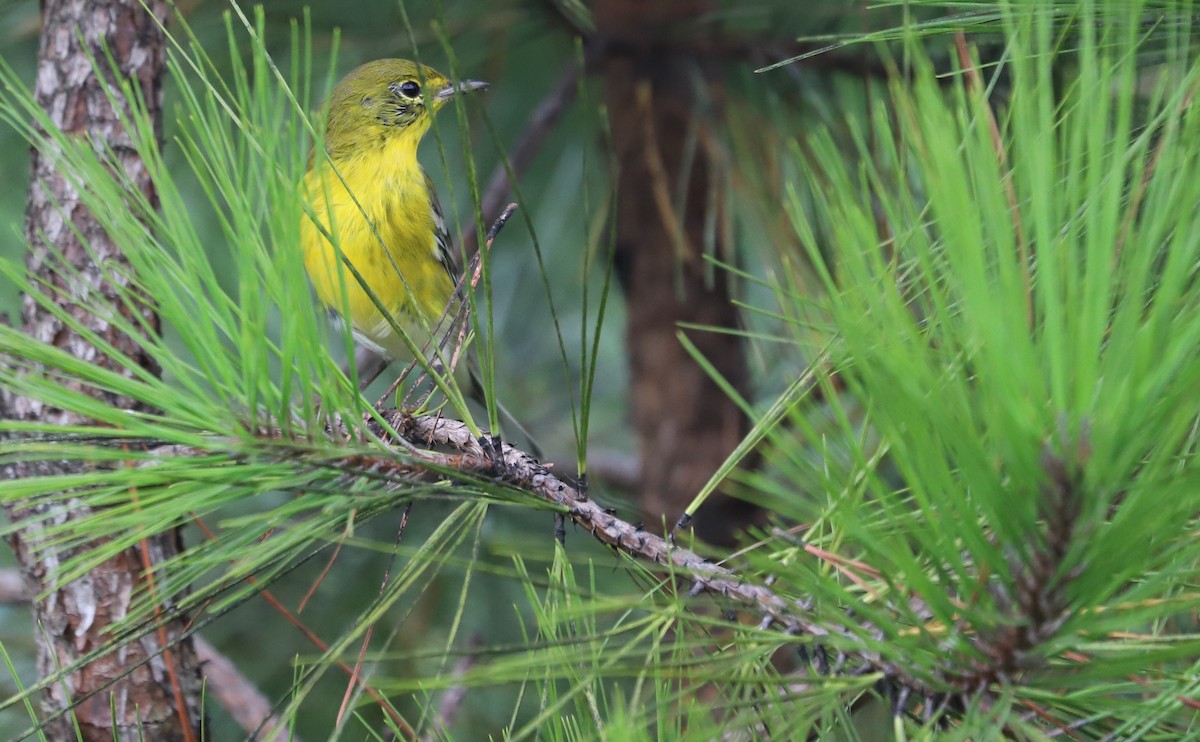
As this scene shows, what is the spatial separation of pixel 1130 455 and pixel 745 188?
1.84 m

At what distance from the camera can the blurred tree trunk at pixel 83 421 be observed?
142cm

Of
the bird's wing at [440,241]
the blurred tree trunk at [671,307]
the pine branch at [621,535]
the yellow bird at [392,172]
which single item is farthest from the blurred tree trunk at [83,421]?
the blurred tree trunk at [671,307]

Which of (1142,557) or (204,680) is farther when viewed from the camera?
(204,680)

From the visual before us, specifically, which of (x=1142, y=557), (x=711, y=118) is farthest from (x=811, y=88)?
(x=1142, y=557)

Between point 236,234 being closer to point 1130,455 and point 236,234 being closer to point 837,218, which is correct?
point 837,218

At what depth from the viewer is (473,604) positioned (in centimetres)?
306

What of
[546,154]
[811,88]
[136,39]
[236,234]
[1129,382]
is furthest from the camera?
[546,154]

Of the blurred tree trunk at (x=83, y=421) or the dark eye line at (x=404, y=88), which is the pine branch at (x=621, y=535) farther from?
the dark eye line at (x=404, y=88)

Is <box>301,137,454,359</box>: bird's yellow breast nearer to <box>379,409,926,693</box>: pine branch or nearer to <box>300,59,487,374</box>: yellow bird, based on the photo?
<box>300,59,487,374</box>: yellow bird

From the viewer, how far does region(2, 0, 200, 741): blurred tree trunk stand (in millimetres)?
1417

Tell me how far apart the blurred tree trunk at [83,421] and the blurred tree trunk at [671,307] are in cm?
121

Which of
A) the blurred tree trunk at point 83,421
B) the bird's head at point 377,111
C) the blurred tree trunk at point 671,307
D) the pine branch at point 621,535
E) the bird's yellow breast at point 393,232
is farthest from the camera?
the blurred tree trunk at point 671,307

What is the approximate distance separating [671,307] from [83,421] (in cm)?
155

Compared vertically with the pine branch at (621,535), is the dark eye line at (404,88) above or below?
above
